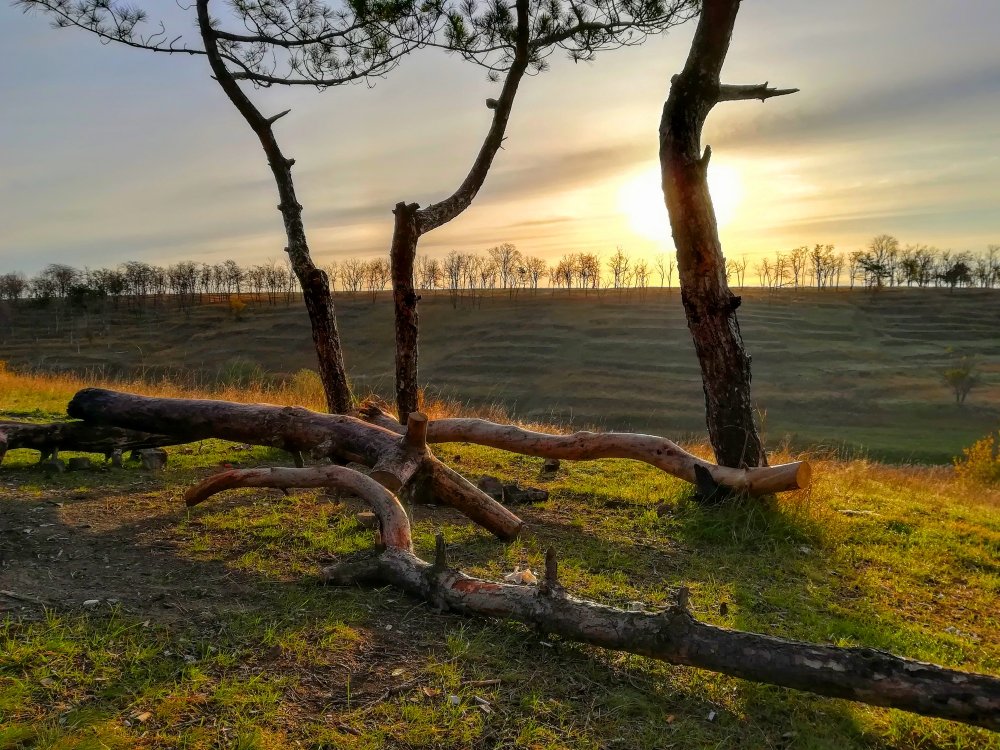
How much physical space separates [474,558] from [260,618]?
1742 mm

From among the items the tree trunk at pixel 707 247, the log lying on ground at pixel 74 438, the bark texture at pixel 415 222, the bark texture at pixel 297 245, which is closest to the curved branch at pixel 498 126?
the bark texture at pixel 415 222

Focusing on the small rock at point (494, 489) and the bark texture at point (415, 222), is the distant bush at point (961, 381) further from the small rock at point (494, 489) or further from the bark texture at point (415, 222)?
the small rock at point (494, 489)

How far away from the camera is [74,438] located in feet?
22.4

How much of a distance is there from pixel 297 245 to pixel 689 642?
767 cm

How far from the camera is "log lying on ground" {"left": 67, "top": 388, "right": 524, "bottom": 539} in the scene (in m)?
5.33

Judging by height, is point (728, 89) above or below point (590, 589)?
above

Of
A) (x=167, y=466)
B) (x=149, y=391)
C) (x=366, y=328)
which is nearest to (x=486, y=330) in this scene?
(x=366, y=328)

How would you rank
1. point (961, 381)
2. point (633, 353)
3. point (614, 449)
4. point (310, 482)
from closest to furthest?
point (310, 482) < point (614, 449) < point (961, 381) < point (633, 353)

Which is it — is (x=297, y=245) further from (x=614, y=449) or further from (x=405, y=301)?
(x=614, y=449)

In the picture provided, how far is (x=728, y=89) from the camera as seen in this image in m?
6.45

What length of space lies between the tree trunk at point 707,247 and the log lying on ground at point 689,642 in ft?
11.5

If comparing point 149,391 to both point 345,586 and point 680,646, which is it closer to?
point 345,586

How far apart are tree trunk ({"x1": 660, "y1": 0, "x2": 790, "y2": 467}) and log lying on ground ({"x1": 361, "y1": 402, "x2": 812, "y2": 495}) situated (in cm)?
42

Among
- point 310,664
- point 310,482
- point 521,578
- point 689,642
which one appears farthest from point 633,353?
point 310,664
